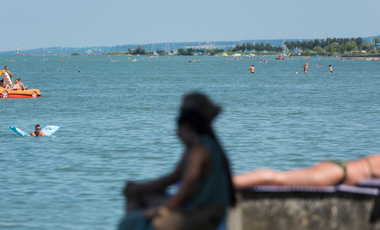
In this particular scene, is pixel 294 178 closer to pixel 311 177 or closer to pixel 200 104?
pixel 311 177

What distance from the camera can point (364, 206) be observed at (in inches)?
142

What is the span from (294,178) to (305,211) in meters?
0.29

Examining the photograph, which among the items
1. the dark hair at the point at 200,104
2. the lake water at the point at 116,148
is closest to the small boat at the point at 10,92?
the lake water at the point at 116,148

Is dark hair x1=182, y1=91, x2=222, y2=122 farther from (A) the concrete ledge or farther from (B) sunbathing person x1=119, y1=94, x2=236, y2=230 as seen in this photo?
(A) the concrete ledge

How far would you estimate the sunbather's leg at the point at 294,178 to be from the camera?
3465mm

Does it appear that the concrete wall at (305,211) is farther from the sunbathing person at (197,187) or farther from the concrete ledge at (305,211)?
the sunbathing person at (197,187)

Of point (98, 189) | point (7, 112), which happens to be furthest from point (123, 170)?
point (7, 112)

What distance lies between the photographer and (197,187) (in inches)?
128

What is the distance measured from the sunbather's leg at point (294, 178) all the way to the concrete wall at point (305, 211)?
0.30 ft

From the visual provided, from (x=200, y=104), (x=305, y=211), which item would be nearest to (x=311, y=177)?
(x=305, y=211)

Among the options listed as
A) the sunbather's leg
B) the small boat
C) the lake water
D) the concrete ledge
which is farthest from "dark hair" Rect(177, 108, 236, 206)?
the small boat

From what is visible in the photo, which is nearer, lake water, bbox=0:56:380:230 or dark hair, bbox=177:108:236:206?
dark hair, bbox=177:108:236:206

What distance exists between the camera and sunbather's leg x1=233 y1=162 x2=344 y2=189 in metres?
3.46

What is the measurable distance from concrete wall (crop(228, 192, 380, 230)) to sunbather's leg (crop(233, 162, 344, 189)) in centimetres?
9
